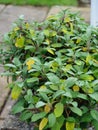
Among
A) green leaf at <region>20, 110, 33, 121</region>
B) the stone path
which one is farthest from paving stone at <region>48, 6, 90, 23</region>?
green leaf at <region>20, 110, 33, 121</region>

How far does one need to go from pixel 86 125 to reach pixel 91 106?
16 cm

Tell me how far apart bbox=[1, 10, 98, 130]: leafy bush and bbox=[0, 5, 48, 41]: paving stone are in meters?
3.13

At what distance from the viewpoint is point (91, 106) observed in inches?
94.1

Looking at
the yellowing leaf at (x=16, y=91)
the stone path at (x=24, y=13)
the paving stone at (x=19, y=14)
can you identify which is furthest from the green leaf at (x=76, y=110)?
the paving stone at (x=19, y=14)

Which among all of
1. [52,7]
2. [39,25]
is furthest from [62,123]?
[52,7]

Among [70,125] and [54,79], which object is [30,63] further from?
[70,125]

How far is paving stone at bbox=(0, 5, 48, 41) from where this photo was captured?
6410mm

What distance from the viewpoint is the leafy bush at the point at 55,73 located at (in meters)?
2.29

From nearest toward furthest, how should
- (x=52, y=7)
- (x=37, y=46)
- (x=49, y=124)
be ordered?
(x=49, y=124)
(x=37, y=46)
(x=52, y=7)

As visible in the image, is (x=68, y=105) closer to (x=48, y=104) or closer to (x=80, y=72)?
(x=48, y=104)

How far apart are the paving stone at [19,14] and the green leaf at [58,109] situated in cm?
407

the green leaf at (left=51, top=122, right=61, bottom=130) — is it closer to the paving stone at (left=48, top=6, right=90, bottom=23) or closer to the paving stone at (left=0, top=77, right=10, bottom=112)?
the paving stone at (left=0, top=77, right=10, bottom=112)

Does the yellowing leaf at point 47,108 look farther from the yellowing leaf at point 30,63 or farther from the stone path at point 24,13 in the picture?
the stone path at point 24,13

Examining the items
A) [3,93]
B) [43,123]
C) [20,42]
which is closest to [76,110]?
[43,123]
